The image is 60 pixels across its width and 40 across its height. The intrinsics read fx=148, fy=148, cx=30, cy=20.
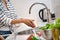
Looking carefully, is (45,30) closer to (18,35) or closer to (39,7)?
(18,35)

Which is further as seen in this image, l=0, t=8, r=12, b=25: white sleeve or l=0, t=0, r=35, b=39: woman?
l=0, t=8, r=12, b=25: white sleeve

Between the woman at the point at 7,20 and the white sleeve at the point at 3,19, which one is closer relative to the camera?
the woman at the point at 7,20

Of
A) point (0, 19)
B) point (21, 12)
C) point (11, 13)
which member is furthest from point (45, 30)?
point (21, 12)

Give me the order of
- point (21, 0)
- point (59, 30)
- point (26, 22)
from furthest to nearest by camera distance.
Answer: point (21, 0) < point (26, 22) < point (59, 30)

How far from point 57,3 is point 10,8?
53 centimetres

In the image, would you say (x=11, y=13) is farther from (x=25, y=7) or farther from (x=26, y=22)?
(x=25, y=7)

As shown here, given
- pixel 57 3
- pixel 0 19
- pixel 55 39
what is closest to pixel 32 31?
pixel 55 39

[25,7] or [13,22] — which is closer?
Result: [13,22]

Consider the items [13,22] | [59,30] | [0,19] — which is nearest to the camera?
[59,30]

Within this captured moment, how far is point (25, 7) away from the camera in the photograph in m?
2.75

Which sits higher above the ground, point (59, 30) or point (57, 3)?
point (57, 3)

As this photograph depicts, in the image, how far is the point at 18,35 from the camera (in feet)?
2.78

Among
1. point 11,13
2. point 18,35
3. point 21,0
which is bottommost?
point 18,35

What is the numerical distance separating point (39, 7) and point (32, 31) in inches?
77.2
